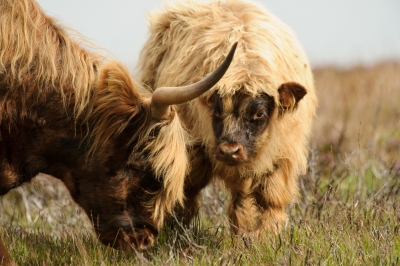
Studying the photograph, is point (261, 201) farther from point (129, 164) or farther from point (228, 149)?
point (129, 164)

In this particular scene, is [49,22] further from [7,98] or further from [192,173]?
[192,173]

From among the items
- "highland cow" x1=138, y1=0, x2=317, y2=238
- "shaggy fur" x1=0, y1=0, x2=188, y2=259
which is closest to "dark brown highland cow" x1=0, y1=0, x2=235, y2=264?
"shaggy fur" x1=0, y1=0, x2=188, y2=259

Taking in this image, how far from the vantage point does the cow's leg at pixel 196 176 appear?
17.4 ft

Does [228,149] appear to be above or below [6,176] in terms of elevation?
above

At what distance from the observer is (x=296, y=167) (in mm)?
5512

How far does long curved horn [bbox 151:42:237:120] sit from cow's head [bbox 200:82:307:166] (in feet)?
2.52

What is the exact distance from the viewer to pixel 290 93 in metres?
5.04

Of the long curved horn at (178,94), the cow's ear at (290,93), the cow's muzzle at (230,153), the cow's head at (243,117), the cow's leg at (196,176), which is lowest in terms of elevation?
the cow's leg at (196,176)

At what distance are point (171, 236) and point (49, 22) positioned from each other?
1.84m

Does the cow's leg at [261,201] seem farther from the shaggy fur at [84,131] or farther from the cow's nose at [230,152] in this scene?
the shaggy fur at [84,131]

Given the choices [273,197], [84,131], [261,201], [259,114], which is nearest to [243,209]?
[261,201]

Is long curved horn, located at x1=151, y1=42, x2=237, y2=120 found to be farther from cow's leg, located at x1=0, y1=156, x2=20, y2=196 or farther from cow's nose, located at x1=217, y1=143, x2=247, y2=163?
cow's leg, located at x1=0, y1=156, x2=20, y2=196

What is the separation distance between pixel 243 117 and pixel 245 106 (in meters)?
0.08

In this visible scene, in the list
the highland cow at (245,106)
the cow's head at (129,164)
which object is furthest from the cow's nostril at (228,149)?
the cow's head at (129,164)
